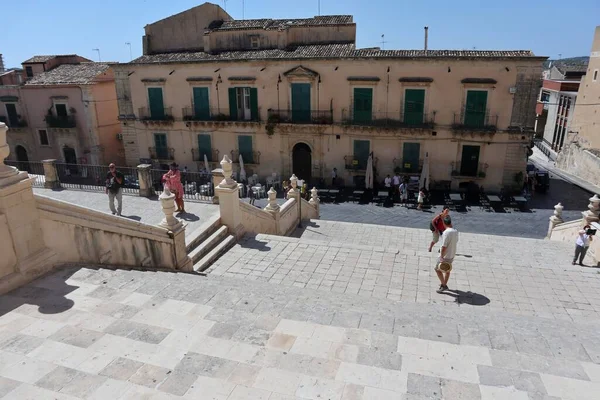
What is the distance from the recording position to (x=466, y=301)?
326 inches

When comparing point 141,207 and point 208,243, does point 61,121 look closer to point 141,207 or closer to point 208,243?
point 141,207

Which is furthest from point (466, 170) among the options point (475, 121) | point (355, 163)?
point (355, 163)

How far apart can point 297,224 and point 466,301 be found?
26.3 ft

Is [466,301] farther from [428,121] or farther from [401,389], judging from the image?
[428,121]

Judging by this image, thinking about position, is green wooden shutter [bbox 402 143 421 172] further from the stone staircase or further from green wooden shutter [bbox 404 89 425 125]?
the stone staircase

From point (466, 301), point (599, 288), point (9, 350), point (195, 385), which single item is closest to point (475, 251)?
point (599, 288)

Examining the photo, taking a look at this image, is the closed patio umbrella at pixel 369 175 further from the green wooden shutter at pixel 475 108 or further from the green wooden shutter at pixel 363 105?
the green wooden shutter at pixel 475 108

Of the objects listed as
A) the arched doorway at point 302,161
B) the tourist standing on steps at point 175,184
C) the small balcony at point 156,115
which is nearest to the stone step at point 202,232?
the tourist standing on steps at point 175,184

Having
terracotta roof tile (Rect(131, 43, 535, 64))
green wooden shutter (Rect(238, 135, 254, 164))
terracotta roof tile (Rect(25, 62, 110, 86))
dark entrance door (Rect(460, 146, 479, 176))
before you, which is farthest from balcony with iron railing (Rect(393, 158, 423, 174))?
terracotta roof tile (Rect(25, 62, 110, 86))

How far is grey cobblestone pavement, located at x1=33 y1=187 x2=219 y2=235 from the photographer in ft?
37.7

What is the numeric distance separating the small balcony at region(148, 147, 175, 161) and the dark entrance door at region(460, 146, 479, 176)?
17.0 metres

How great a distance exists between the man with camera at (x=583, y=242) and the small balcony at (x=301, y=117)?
1418cm

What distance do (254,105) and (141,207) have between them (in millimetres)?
12582

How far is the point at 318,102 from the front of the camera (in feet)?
74.8
